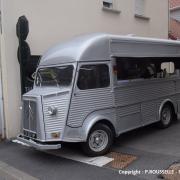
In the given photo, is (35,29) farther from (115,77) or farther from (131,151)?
(131,151)

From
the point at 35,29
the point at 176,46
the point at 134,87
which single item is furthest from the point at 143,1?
the point at 134,87

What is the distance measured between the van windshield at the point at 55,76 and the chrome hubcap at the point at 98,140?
1.27 meters

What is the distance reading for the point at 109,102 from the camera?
27.7 ft

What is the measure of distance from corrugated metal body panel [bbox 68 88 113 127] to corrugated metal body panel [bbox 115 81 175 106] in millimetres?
352

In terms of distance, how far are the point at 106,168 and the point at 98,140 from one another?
1016 mm

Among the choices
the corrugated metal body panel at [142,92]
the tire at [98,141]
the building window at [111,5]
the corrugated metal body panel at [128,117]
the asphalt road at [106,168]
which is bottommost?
the asphalt road at [106,168]

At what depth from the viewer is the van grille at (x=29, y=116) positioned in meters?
7.97

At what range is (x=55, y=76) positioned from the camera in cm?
847

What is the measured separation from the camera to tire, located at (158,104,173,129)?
1048cm

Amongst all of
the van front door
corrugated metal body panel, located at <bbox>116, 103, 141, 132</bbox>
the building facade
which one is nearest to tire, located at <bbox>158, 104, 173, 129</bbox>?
corrugated metal body panel, located at <bbox>116, 103, 141, 132</bbox>

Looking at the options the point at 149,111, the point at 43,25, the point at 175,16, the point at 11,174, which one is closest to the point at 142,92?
the point at 149,111

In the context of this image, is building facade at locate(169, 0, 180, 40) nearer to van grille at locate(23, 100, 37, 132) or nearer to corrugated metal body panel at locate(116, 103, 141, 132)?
corrugated metal body panel at locate(116, 103, 141, 132)

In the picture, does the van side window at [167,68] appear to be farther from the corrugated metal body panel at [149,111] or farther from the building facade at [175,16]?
the building facade at [175,16]

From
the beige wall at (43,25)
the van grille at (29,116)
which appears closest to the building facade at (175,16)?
the beige wall at (43,25)
